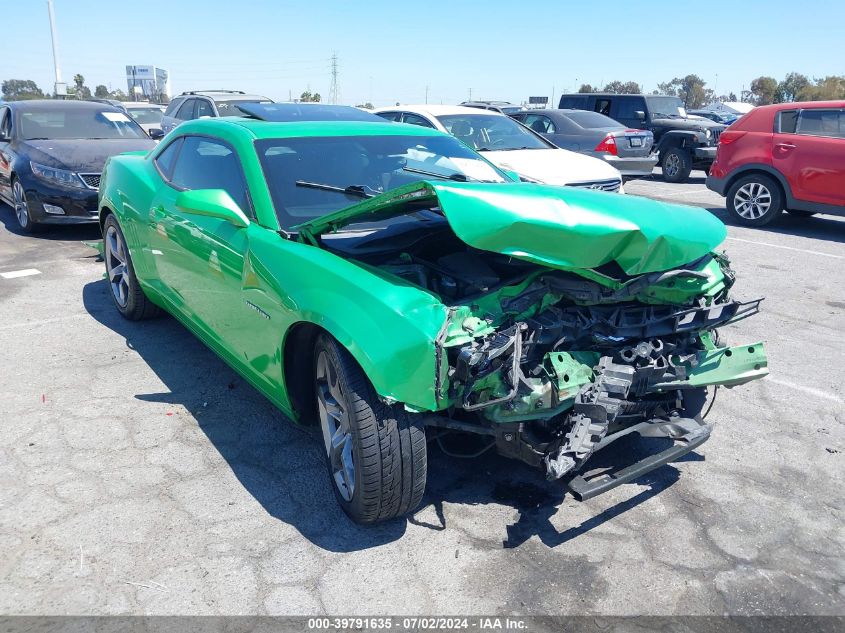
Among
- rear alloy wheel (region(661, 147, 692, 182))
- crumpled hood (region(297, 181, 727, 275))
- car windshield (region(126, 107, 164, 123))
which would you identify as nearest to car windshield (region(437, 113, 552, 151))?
crumpled hood (region(297, 181, 727, 275))

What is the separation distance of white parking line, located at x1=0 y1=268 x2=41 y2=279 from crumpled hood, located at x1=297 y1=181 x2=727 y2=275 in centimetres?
542

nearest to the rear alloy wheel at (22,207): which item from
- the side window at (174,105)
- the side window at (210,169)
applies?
the side window at (174,105)

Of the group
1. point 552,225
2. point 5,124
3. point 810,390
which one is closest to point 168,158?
A: point 552,225

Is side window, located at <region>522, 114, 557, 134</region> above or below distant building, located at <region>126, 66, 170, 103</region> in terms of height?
below

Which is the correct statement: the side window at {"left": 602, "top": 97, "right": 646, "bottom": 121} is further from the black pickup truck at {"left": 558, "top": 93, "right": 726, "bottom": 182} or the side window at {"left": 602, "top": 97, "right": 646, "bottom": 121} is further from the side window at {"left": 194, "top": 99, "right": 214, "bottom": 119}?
the side window at {"left": 194, "top": 99, "right": 214, "bottom": 119}

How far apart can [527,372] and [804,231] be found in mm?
8758

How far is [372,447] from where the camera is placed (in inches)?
107

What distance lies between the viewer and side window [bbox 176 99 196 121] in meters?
12.5

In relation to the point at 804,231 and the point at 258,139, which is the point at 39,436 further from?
the point at 804,231

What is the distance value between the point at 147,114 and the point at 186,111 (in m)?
5.98

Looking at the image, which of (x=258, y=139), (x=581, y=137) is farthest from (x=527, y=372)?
(x=581, y=137)

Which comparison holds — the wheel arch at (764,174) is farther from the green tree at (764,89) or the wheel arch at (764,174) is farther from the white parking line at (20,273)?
the green tree at (764,89)

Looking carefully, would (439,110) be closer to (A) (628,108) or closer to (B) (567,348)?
(B) (567,348)

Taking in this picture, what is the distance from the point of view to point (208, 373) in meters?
4.62
